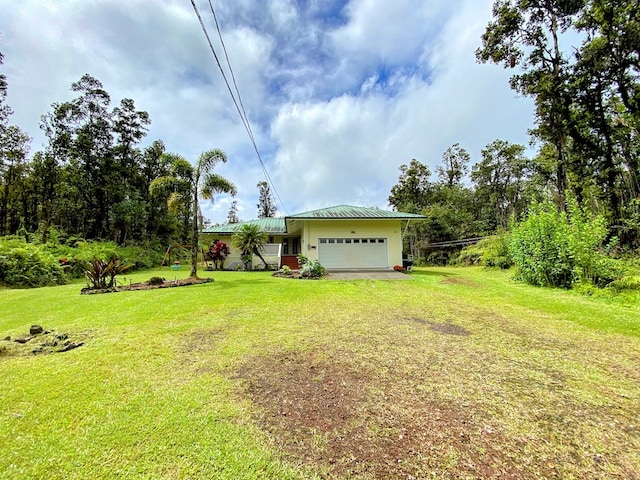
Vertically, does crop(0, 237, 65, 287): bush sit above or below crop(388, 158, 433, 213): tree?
below

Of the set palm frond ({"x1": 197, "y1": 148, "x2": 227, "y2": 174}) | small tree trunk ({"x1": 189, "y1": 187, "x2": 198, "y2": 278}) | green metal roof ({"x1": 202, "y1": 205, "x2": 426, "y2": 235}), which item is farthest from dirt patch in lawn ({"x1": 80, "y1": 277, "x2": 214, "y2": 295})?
green metal roof ({"x1": 202, "y1": 205, "x2": 426, "y2": 235})

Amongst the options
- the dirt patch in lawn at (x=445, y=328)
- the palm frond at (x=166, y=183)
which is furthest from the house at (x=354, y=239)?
the dirt patch in lawn at (x=445, y=328)

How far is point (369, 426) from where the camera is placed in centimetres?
223

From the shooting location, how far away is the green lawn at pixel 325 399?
6.05ft

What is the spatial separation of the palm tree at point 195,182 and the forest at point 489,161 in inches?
3.7

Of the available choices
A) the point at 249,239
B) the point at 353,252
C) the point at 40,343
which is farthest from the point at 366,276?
the point at 40,343

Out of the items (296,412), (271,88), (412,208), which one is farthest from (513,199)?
(296,412)

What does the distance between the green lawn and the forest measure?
23.3 ft

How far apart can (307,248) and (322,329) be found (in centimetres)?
1057

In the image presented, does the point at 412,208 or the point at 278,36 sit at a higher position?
the point at 278,36

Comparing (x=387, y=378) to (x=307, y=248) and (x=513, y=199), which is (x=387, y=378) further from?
(x=513, y=199)

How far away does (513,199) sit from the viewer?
30.9 m

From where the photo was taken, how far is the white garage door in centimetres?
1532

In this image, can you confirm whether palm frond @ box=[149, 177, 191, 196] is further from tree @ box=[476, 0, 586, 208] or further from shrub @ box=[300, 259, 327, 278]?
tree @ box=[476, 0, 586, 208]
